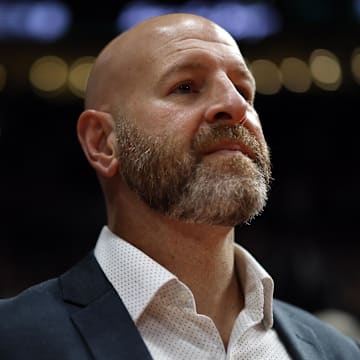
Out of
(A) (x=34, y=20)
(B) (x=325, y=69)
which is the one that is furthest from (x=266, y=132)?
(A) (x=34, y=20)

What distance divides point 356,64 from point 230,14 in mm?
1683

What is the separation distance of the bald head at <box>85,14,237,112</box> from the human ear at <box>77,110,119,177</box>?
4 centimetres

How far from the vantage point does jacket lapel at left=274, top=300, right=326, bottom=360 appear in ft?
6.66

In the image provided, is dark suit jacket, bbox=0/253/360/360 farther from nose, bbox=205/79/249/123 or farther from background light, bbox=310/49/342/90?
background light, bbox=310/49/342/90

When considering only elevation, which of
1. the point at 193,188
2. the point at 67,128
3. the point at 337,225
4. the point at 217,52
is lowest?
the point at 337,225

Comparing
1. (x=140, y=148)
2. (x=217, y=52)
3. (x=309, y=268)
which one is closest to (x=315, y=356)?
(x=140, y=148)

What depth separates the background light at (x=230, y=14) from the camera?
21.3ft

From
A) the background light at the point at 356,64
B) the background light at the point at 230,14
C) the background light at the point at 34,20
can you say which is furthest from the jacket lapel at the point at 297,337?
the background light at the point at 356,64

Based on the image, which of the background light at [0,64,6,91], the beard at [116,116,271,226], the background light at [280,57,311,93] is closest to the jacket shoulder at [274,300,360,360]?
the beard at [116,116,271,226]

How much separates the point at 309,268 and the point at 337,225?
1.14m

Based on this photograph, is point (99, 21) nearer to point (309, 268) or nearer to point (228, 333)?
point (309, 268)

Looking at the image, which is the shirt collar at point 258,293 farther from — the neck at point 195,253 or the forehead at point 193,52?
the forehead at point 193,52

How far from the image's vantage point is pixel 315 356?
Answer: 2037 mm

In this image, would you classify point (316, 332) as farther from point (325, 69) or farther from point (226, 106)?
point (325, 69)
